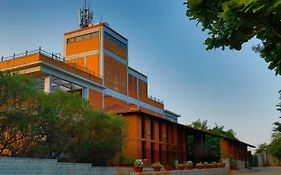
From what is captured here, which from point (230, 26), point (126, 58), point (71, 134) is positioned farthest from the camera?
point (126, 58)

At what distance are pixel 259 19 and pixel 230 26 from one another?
25.7 inches

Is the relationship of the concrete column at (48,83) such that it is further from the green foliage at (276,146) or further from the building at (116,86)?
the green foliage at (276,146)

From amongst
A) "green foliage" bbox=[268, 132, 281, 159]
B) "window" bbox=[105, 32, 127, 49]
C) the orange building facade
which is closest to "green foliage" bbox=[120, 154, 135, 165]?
the orange building facade

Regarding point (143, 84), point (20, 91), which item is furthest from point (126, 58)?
point (20, 91)

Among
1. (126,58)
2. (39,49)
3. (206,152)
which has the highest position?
(126,58)

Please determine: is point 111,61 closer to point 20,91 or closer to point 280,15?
point 20,91

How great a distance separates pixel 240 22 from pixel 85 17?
4560cm

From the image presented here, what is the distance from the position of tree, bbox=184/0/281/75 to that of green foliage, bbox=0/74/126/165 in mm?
8807

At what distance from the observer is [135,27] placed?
17.8 m

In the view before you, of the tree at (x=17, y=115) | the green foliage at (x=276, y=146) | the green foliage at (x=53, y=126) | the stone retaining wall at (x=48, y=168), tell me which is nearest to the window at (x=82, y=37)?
the green foliage at (x=53, y=126)

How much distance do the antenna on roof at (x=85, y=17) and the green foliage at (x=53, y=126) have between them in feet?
104

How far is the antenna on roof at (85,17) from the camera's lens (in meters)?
49.5

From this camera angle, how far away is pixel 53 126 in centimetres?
1595

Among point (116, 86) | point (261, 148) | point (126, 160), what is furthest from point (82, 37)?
point (261, 148)
